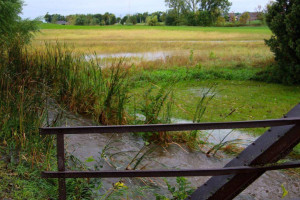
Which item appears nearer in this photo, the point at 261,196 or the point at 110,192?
the point at 110,192

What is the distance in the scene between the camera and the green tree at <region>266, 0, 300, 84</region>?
988cm

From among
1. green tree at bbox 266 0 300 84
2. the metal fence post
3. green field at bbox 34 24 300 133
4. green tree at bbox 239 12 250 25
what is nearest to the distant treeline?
green tree at bbox 239 12 250 25

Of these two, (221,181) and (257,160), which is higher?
(257,160)

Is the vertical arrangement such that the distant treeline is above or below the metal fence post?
above

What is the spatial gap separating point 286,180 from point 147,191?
81.2 inches

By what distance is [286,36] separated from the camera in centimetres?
1012

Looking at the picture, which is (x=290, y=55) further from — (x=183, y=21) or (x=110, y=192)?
(x=183, y=21)

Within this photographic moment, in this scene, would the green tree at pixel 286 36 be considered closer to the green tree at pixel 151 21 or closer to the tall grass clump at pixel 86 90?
the tall grass clump at pixel 86 90

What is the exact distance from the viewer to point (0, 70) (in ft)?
16.0

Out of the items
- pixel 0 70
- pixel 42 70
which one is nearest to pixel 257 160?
pixel 0 70

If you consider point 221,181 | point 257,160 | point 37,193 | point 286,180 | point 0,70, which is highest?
point 0,70

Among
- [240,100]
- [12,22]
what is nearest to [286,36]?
[240,100]

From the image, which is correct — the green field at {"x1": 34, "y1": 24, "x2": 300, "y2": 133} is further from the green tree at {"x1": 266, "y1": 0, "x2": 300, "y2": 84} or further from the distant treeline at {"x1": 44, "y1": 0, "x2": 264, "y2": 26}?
the distant treeline at {"x1": 44, "y1": 0, "x2": 264, "y2": 26}

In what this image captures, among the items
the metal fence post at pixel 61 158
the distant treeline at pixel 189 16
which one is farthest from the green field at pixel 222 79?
the distant treeline at pixel 189 16
